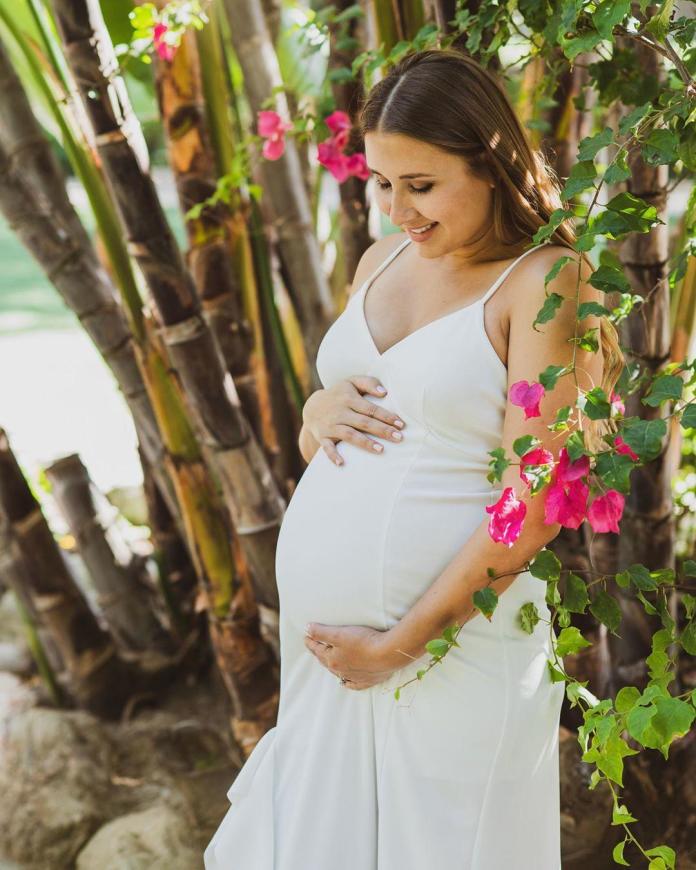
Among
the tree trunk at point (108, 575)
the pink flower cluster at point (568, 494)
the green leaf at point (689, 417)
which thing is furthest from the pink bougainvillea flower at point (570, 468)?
the tree trunk at point (108, 575)

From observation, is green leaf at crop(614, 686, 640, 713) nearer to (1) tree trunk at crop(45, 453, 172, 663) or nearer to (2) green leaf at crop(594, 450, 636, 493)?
(2) green leaf at crop(594, 450, 636, 493)

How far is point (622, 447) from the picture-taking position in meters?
1.04

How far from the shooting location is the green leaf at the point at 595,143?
3.29 feet

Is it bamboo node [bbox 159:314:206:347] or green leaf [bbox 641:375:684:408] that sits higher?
green leaf [bbox 641:375:684:408]

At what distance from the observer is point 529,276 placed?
1.34 metres

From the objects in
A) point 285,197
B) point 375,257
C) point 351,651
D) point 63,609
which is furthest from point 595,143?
point 63,609

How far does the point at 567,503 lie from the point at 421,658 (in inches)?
20.6

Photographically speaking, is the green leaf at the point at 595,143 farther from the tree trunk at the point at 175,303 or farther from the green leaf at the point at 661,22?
the tree trunk at the point at 175,303

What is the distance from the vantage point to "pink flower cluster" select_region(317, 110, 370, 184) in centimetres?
208

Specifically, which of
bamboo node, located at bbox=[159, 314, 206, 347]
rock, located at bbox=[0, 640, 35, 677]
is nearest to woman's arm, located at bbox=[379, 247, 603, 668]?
bamboo node, located at bbox=[159, 314, 206, 347]

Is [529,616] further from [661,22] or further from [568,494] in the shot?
[661,22]

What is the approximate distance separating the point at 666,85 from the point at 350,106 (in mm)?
752

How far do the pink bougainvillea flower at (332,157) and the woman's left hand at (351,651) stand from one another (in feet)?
3.47

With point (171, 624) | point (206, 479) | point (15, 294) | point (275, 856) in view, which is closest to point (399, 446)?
point (275, 856)
